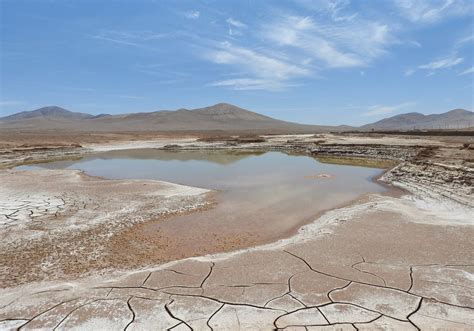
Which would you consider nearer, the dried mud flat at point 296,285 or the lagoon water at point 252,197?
the dried mud flat at point 296,285

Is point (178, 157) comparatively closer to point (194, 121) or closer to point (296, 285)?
point (296, 285)

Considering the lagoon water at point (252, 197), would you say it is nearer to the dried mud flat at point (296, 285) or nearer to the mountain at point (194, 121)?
the dried mud flat at point (296, 285)

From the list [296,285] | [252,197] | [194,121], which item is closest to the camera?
[296,285]

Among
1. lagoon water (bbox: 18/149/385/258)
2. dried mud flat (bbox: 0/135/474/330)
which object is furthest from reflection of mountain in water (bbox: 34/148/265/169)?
dried mud flat (bbox: 0/135/474/330)

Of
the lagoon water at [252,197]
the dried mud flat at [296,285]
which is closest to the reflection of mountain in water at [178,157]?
the lagoon water at [252,197]

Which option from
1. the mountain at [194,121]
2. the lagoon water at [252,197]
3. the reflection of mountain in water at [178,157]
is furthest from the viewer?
the mountain at [194,121]

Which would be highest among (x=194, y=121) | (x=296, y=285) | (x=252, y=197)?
(x=194, y=121)

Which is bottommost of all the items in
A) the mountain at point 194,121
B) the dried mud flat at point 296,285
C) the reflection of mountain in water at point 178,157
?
the dried mud flat at point 296,285

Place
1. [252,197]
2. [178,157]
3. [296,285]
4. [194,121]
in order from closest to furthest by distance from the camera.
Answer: [296,285]
[252,197]
[178,157]
[194,121]

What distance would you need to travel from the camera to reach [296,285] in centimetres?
512

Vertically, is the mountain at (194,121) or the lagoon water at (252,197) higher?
the mountain at (194,121)

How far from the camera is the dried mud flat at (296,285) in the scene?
14.1 feet

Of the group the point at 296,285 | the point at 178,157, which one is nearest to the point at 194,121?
the point at 178,157

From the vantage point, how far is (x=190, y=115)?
13612 centimetres
